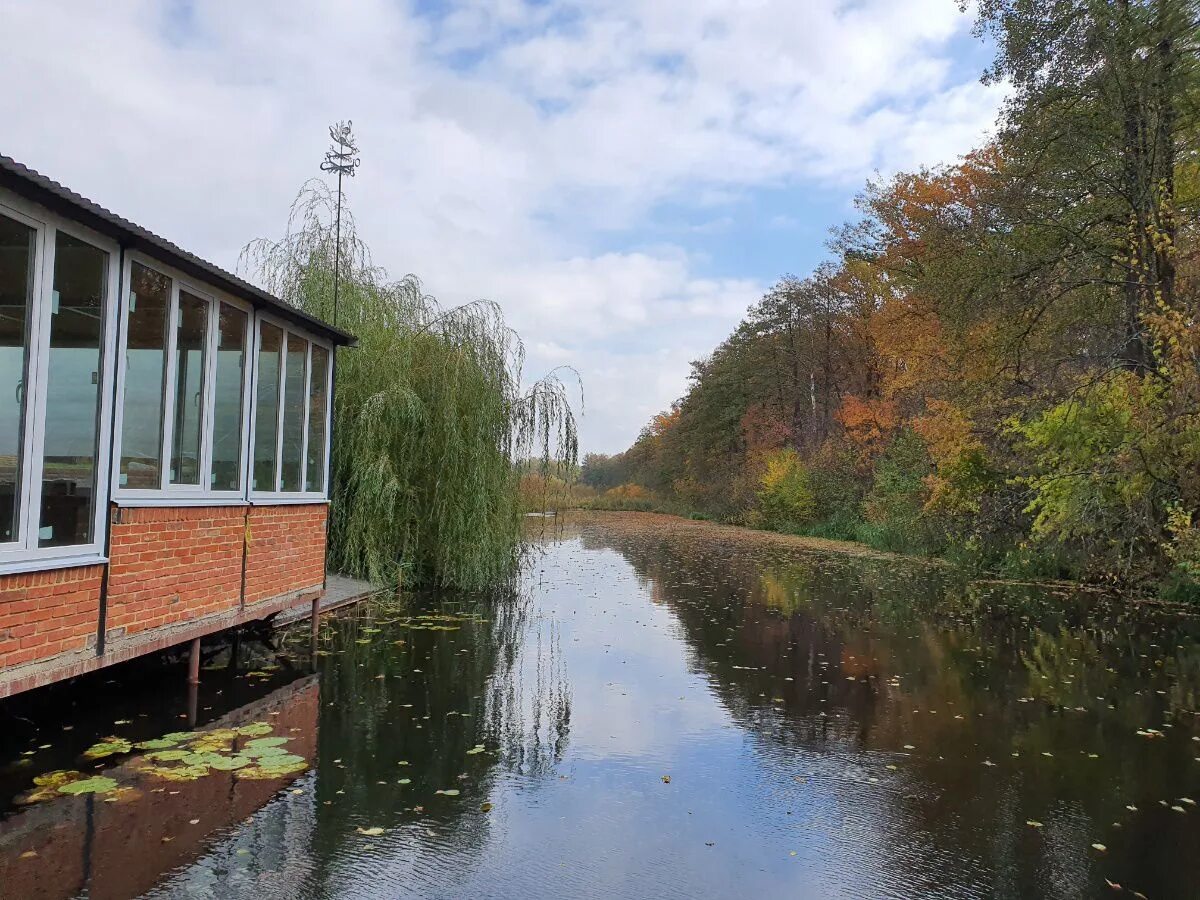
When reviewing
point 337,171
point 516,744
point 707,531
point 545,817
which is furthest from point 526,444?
point 707,531

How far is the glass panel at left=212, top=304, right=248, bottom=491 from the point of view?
22.6 feet

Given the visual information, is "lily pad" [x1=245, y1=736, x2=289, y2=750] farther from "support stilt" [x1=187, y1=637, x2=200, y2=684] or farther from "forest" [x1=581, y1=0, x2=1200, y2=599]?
"forest" [x1=581, y1=0, x2=1200, y2=599]

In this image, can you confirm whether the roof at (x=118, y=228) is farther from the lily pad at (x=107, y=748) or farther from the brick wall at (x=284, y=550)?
the lily pad at (x=107, y=748)

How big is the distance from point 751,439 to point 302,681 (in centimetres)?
3775

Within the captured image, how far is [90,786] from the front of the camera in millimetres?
4805

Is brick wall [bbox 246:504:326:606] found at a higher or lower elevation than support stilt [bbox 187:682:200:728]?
higher

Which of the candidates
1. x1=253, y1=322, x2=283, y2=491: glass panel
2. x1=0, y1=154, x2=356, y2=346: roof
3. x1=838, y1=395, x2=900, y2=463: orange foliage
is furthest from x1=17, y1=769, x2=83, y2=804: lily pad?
x1=838, y1=395, x2=900, y2=463: orange foliage

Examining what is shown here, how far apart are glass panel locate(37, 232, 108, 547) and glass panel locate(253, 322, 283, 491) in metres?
2.25

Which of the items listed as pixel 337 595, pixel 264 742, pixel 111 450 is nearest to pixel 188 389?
pixel 111 450

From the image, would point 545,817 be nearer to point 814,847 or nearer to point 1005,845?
point 814,847

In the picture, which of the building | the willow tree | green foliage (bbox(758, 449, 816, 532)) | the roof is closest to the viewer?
the roof

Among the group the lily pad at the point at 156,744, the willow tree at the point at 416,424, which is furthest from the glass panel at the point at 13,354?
the willow tree at the point at 416,424

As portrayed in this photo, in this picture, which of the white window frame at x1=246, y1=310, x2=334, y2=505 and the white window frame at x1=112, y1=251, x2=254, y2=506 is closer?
the white window frame at x1=112, y1=251, x2=254, y2=506

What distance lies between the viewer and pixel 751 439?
4388 centimetres
